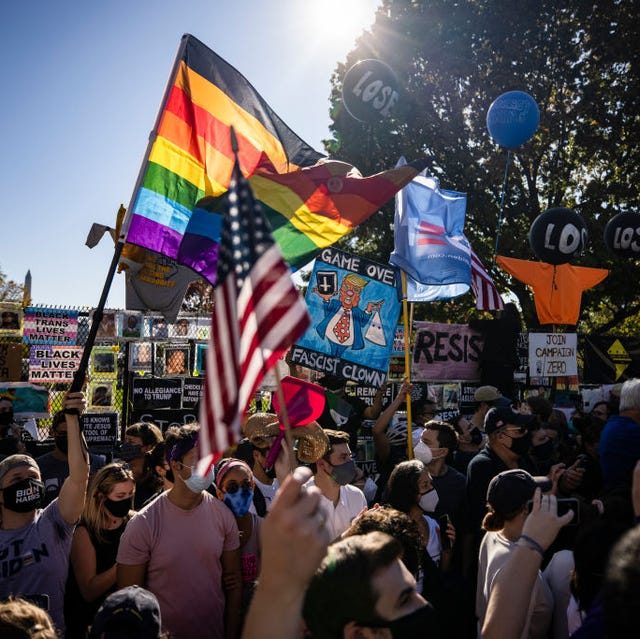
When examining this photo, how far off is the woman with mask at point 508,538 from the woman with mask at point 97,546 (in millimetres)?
2007

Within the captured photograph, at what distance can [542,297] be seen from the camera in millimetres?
11742

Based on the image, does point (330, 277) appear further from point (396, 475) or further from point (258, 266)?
point (258, 266)

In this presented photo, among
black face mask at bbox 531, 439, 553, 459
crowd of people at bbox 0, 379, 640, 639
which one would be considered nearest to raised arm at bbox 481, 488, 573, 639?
crowd of people at bbox 0, 379, 640, 639

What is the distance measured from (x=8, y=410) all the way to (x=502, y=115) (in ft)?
31.0

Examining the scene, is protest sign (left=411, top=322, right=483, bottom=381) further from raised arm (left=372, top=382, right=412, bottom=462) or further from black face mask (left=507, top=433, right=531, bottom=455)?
black face mask (left=507, top=433, right=531, bottom=455)

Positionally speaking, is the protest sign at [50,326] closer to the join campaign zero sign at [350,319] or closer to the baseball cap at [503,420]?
the join campaign zero sign at [350,319]

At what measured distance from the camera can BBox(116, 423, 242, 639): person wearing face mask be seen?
11.1 feet

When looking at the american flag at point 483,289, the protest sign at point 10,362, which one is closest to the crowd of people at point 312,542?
the protest sign at point 10,362

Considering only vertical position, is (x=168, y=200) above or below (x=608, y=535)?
above

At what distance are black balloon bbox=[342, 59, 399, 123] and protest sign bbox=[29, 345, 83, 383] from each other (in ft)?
20.2

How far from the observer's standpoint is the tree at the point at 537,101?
19.1 meters

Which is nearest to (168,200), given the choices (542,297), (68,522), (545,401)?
(68,522)

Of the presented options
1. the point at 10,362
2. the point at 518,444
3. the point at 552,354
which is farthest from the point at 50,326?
the point at 552,354

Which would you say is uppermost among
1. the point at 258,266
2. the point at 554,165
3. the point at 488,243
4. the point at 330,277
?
the point at 554,165
